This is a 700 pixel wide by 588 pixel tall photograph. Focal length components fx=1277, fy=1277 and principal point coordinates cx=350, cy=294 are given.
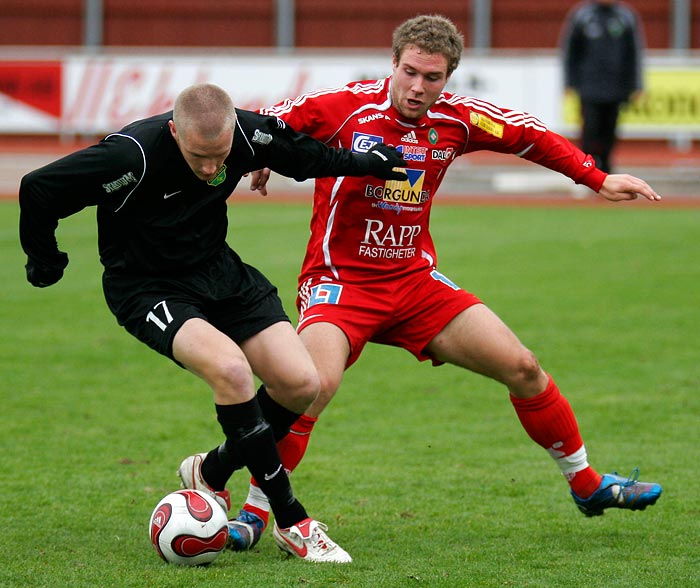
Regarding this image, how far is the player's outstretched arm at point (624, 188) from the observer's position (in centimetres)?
555

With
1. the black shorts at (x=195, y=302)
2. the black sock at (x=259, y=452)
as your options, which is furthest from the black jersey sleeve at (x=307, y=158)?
the black sock at (x=259, y=452)

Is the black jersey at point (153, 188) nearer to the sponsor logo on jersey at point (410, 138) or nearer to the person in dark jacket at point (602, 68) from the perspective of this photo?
the sponsor logo on jersey at point (410, 138)

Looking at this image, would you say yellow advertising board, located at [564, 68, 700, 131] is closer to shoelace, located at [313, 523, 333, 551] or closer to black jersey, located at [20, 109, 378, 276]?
black jersey, located at [20, 109, 378, 276]

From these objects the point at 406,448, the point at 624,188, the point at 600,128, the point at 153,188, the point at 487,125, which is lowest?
the point at 406,448

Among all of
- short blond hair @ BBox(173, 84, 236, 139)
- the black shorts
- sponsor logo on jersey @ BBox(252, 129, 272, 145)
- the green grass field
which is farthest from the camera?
sponsor logo on jersey @ BBox(252, 129, 272, 145)

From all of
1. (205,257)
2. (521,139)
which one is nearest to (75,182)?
(205,257)

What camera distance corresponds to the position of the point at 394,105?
5496 mm

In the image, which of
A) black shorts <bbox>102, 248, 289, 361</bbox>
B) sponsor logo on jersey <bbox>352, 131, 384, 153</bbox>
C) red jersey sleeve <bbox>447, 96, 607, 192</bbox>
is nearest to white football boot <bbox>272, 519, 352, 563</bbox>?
black shorts <bbox>102, 248, 289, 361</bbox>

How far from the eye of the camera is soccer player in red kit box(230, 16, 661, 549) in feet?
17.5

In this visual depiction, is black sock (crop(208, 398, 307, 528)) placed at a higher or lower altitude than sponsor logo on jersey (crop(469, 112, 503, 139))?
lower

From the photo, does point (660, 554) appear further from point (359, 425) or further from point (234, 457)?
point (359, 425)

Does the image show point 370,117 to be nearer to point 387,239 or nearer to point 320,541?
point 387,239

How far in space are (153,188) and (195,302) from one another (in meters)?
0.48

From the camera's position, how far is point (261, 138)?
5.04m
